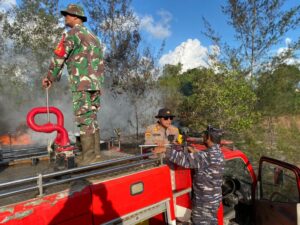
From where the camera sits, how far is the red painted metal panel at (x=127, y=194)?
80.1 inches

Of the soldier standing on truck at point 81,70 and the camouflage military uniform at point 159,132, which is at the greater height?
the soldier standing on truck at point 81,70

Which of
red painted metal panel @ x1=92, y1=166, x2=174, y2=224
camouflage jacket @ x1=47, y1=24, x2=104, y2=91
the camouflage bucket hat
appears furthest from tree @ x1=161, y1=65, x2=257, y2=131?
red painted metal panel @ x1=92, y1=166, x2=174, y2=224

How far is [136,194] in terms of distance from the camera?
2.31 m

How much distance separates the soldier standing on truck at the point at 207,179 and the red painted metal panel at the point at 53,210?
141cm

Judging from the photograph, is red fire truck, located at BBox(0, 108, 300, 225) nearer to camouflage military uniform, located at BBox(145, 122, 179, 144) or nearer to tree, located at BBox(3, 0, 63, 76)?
camouflage military uniform, located at BBox(145, 122, 179, 144)

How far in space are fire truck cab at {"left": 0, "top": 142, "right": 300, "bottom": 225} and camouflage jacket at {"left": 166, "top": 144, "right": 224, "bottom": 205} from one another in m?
0.12

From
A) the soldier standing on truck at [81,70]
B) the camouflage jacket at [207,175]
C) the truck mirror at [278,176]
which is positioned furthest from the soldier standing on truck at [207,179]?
the soldier standing on truck at [81,70]

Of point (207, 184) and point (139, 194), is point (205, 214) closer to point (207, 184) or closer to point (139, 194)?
point (207, 184)

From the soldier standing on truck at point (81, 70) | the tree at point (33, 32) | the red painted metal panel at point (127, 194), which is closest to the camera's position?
the red painted metal panel at point (127, 194)

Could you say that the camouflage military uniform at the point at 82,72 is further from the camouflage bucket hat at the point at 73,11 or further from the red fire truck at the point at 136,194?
the red fire truck at the point at 136,194

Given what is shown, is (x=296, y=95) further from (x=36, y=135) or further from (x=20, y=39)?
(x=20, y=39)

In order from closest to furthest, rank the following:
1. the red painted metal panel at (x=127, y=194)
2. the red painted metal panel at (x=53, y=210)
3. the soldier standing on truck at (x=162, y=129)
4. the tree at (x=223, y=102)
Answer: the red painted metal panel at (x=53, y=210)
the red painted metal panel at (x=127, y=194)
the soldier standing on truck at (x=162, y=129)
the tree at (x=223, y=102)

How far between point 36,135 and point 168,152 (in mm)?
7388

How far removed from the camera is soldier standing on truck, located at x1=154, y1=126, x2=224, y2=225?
123 inches
